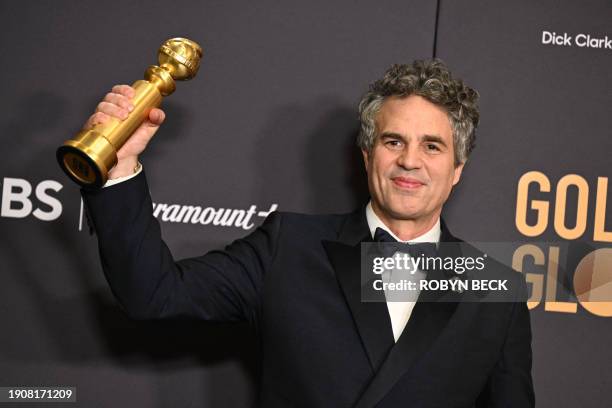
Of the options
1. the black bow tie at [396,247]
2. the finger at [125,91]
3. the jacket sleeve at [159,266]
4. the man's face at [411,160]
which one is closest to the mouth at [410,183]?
the man's face at [411,160]

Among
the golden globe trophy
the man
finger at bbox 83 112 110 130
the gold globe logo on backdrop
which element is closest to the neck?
the man

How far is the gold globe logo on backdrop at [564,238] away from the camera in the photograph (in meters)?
2.02

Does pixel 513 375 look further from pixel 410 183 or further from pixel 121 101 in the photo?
pixel 121 101

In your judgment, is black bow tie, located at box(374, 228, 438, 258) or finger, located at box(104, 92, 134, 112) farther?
black bow tie, located at box(374, 228, 438, 258)

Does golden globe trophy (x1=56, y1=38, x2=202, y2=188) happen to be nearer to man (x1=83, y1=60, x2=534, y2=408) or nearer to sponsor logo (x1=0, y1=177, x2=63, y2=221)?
man (x1=83, y1=60, x2=534, y2=408)

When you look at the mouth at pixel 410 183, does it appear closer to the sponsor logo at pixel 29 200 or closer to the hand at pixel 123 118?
the hand at pixel 123 118

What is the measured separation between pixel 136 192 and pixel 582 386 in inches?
53.5

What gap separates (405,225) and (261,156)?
48 cm

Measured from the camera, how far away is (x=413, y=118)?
1.63m

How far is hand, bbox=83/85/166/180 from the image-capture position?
1.20 metres

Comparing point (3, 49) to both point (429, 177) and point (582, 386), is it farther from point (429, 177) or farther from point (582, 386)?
point (582, 386)

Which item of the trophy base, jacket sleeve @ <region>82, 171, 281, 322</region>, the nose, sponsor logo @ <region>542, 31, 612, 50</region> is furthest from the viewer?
sponsor logo @ <region>542, 31, 612, 50</region>

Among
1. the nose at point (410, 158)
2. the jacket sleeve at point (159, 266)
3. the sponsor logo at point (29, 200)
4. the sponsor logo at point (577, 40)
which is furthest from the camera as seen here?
the sponsor logo at point (577, 40)

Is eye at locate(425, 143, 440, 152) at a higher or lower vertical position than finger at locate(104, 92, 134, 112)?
lower
